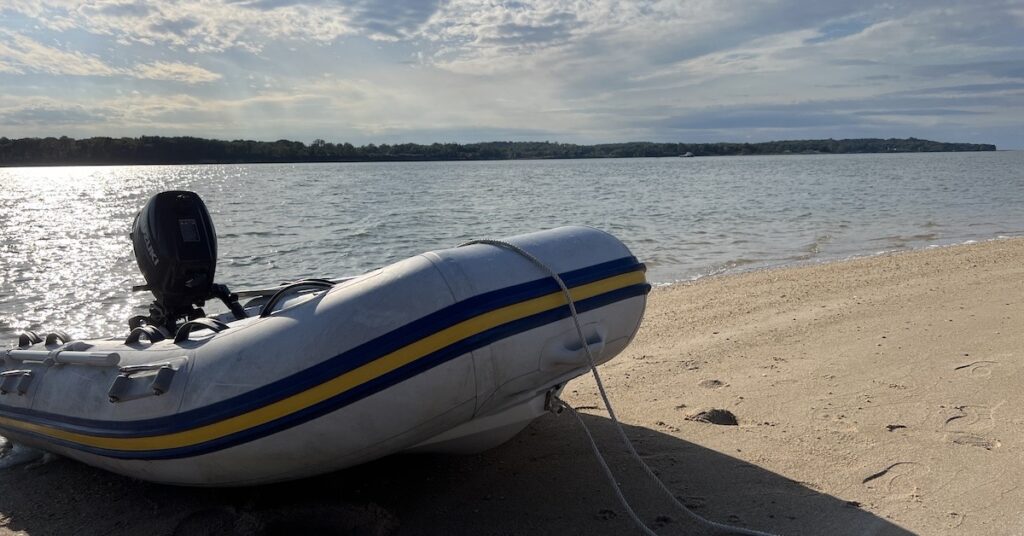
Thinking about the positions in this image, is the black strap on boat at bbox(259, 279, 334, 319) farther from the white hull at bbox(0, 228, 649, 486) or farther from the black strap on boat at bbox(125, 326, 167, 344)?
the black strap on boat at bbox(125, 326, 167, 344)

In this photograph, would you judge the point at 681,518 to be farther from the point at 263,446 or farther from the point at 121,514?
the point at 121,514

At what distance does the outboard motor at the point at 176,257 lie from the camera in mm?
4047

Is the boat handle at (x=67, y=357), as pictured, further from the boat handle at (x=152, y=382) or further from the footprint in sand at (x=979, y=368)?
the footprint in sand at (x=979, y=368)

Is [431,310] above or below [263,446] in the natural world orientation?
above

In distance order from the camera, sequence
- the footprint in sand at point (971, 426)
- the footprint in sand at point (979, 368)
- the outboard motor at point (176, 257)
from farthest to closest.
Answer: the footprint in sand at point (979, 368), the outboard motor at point (176, 257), the footprint in sand at point (971, 426)

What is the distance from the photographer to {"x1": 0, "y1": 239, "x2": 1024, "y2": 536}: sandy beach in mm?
3055

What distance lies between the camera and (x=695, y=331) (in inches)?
244

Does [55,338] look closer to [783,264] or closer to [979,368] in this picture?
[979,368]

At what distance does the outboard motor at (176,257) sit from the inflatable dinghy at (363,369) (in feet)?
1.77

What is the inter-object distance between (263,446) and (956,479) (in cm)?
298

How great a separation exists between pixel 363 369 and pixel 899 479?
242 centimetres

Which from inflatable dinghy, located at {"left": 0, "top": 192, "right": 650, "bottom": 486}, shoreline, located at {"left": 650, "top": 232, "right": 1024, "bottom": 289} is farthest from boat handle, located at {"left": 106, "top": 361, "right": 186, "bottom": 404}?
shoreline, located at {"left": 650, "top": 232, "right": 1024, "bottom": 289}

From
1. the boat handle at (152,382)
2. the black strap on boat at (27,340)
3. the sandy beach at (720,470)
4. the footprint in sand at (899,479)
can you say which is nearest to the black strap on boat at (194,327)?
the boat handle at (152,382)

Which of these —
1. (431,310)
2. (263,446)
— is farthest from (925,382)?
(263,446)
